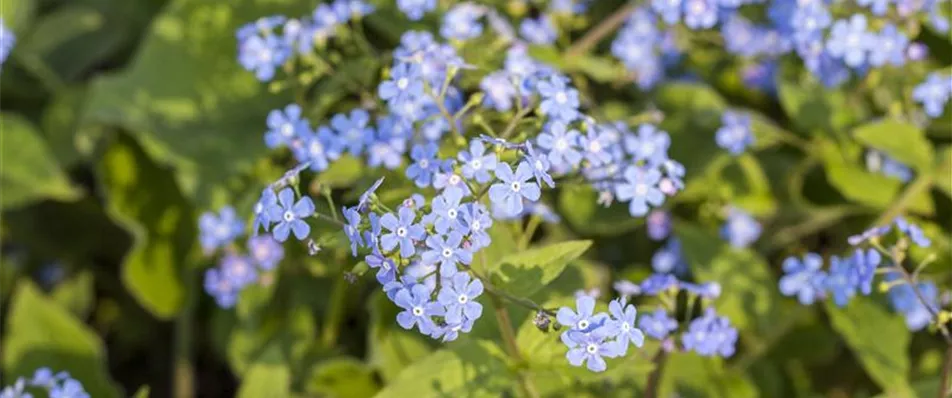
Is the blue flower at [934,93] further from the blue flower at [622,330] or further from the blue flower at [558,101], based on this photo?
the blue flower at [622,330]

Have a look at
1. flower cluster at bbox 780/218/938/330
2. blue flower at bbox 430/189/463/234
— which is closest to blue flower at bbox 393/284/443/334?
blue flower at bbox 430/189/463/234

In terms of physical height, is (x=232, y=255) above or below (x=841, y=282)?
below

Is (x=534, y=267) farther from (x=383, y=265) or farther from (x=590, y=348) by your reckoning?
→ (x=383, y=265)

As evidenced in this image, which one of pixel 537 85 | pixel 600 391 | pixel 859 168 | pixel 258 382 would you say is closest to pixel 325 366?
pixel 258 382

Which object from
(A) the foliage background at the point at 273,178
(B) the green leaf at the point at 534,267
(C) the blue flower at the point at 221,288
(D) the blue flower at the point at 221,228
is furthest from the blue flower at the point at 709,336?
(C) the blue flower at the point at 221,288

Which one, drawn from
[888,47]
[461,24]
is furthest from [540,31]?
[888,47]

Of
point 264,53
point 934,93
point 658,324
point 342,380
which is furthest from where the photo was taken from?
point 342,380

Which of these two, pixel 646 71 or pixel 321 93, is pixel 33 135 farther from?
pixel 646 71
